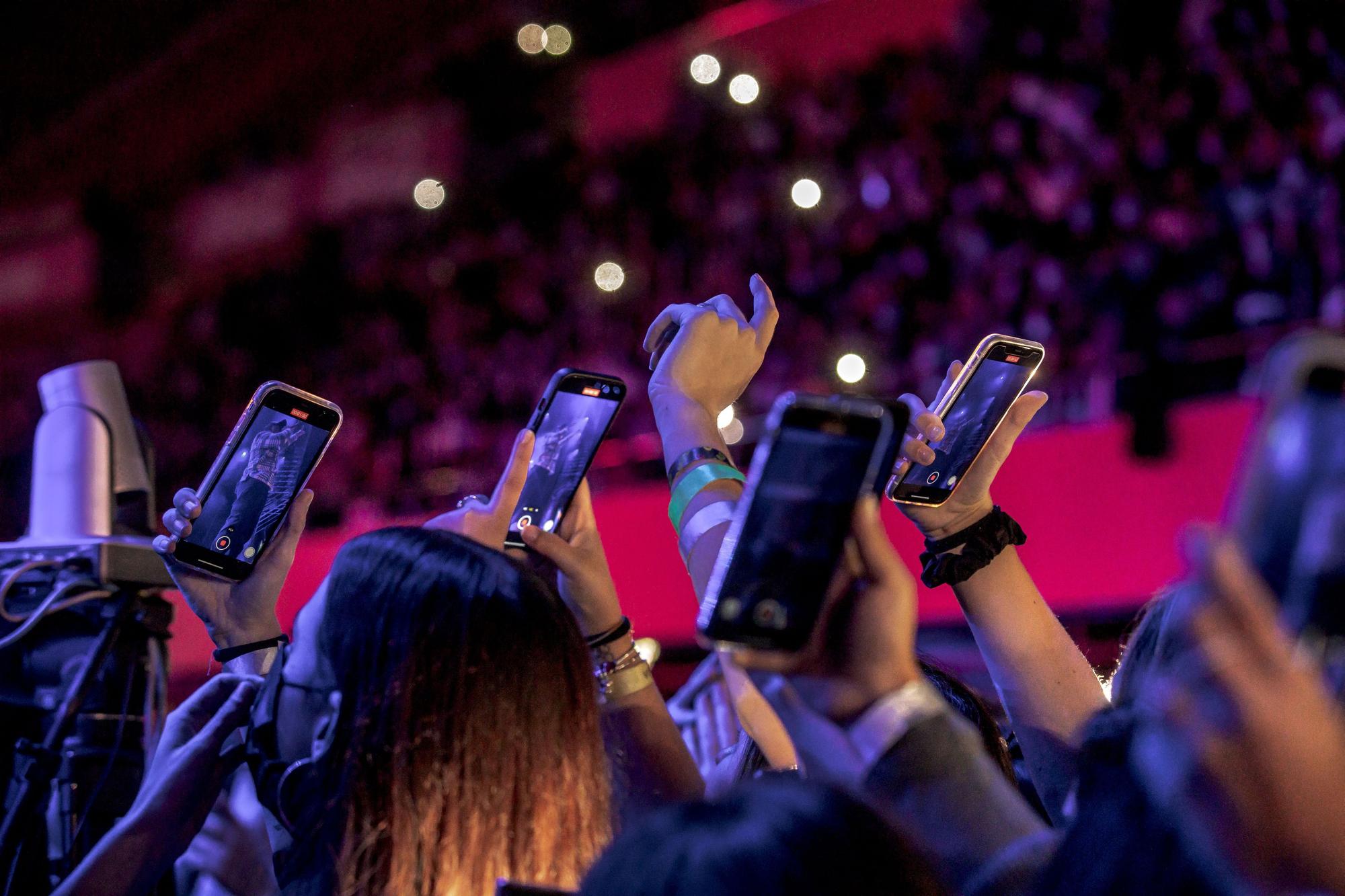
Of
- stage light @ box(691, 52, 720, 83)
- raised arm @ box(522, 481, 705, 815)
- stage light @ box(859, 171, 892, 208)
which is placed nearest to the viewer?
raised arm @ box(522, 481, 705, 815)

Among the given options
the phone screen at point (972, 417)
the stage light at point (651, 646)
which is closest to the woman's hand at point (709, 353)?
the phone screen at point (972, 417)

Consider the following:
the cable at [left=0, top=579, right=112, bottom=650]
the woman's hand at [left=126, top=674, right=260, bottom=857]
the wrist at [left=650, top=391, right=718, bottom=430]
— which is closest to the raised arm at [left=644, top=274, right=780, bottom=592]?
the wrist at [left=650, top=391, right=718, bottom=430]

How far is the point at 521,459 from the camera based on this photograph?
4.24 feet

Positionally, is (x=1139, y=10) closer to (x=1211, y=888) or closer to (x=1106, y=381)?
(x=1106, y=381)

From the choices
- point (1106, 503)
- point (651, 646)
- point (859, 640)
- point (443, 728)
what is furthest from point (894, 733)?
point (651, 646)

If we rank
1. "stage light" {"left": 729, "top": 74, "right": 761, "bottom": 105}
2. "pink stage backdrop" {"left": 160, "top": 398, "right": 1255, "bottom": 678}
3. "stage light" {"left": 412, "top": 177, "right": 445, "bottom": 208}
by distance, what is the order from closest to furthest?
"pink stage backdrop" {"left": 160, "top": 398, "right": 1255, "bottom": 678} → "stage light" {"left": 729, "top": 74, "right": 761, "bottom": 105} → "stage light" {"left": 412, "top": 177, "right": 445, "bottom": 208}

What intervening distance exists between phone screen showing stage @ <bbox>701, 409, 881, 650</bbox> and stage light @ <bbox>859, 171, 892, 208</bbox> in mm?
4021

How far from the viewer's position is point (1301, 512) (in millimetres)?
518

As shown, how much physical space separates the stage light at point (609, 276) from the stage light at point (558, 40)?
1.67 m

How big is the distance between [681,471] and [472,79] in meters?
6.16

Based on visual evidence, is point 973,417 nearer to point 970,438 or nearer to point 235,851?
point 970,438

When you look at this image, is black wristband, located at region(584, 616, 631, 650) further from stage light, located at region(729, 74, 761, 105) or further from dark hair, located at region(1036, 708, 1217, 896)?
stage light, located at region(729, 74, 761, 105)

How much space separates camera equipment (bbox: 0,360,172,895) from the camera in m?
1.59

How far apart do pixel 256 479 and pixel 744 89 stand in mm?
4615
